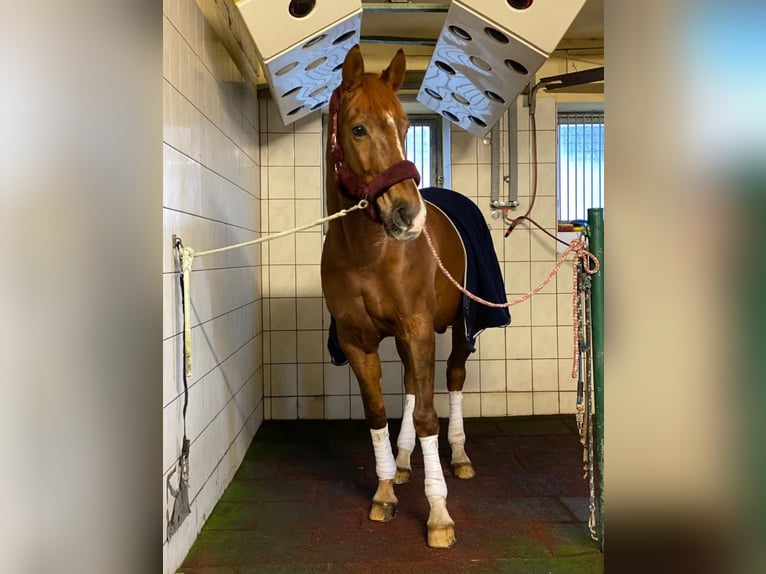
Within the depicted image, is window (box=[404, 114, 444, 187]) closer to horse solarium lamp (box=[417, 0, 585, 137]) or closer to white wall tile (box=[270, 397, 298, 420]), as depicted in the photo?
horse solarium lamp (box=[417, 0, 585, 137])

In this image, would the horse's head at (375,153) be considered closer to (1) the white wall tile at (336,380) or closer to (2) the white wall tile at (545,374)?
(1) the white wall tile at (336,380)

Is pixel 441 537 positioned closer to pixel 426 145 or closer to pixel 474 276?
pixel 474 276

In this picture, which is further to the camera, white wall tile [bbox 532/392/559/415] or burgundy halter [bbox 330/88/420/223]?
white wall tile [bbox 532/392/559/415]

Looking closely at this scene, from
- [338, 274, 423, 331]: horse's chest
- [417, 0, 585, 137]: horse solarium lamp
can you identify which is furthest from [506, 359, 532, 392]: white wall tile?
[338, 274, 423, 331]: horse's chest

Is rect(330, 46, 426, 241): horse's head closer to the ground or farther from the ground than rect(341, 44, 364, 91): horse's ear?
closer to the ground

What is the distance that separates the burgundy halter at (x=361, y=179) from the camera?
59.0 inches

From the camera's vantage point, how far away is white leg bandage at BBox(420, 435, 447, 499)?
1.79m

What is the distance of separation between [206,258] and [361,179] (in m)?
0.66

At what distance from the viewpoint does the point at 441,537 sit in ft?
5.54

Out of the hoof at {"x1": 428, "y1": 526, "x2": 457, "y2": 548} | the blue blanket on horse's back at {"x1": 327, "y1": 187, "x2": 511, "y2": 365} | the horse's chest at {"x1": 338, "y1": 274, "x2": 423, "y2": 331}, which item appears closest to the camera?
the hoof at {"x1": 428, "y1": 526, "x2": 457, "y2": 548}

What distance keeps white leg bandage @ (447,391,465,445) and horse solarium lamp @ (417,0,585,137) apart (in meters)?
1.38

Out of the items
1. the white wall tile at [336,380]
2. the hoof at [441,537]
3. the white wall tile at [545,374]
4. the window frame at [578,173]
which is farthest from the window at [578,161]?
the hoof at [441,537]

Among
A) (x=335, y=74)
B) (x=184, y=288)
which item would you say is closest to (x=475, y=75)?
(x=335, y=74)
